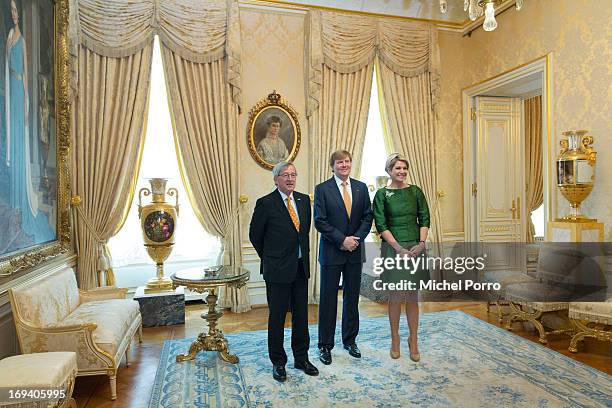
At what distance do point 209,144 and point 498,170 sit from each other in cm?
415

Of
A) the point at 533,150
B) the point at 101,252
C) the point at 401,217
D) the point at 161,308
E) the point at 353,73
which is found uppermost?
the point at 353,73

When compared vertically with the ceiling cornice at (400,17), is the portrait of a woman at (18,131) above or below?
below

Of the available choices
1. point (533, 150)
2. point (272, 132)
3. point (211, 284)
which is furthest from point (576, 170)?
point (533, 150)

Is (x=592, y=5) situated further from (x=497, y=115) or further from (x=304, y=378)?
(x=304, y=378)

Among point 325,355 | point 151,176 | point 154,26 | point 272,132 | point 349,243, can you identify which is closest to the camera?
point 349,243

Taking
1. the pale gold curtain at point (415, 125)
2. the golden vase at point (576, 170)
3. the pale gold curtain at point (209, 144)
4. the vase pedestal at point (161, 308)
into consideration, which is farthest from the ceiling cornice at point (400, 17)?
the vase pedestal at point (161, 308)

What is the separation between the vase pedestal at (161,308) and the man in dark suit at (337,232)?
1905 millimetres

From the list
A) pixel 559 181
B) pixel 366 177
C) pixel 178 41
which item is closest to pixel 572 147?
pixel 559 181

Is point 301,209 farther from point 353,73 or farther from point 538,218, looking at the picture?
point 538,218

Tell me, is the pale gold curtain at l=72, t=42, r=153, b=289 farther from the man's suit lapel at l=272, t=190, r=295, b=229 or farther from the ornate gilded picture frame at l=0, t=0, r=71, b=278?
the man's suit lapel at l=272, t=190, r=295, b=229

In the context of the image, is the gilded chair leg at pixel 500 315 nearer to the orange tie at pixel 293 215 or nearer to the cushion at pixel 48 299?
the orange tie at pixel 293 215

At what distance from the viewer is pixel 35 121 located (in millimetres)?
3391

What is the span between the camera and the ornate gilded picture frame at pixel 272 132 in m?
5.31

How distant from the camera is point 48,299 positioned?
10.1ft
